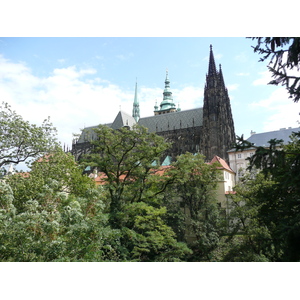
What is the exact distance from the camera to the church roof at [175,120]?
1288 inches

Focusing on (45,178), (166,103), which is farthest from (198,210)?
(166,103)

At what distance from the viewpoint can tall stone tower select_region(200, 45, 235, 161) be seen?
2602 centimetres

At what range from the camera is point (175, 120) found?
33656 mm

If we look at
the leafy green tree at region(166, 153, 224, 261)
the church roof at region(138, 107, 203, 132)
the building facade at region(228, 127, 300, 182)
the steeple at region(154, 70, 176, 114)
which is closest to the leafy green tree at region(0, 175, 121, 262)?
the leafy green tree at region(166, 153, 224, 261)

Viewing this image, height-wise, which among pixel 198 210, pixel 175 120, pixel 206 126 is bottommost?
pixel 198 210

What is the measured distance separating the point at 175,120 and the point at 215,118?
7659 millimetres

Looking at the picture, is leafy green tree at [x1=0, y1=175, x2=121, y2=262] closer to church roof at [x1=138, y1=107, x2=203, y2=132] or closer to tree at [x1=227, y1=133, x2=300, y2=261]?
tree at [x1=227, y1=133, x2=300, y2=261]

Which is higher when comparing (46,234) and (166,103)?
(166,103)

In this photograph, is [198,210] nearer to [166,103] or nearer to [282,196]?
[282,196]

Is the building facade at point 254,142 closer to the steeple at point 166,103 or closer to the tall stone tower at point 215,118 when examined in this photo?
the tall stone tower at point 215,118

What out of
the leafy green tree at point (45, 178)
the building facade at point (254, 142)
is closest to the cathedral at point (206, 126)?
the building facade at point (254, 142)

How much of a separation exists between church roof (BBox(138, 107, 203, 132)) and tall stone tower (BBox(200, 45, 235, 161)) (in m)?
4.49
